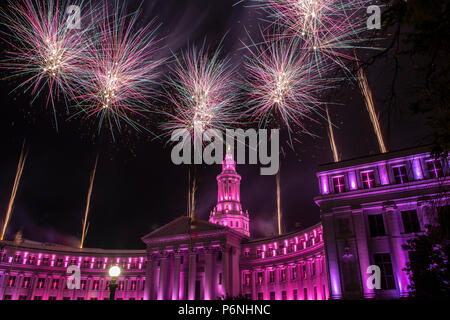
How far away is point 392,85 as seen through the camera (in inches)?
244

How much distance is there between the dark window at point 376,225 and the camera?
3509 cm

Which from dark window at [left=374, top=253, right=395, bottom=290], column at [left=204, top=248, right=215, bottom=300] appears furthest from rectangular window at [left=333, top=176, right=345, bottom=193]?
column at [left=204, top=248, right=215, bottom=300]

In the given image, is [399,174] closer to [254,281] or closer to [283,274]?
[283,274]

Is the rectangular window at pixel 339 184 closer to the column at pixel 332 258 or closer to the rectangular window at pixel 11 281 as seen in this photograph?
the column at pixel 332 258

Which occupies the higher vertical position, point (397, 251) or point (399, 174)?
point (399, 174)

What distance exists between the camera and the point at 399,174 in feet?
118

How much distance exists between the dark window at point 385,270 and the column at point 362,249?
1.17m

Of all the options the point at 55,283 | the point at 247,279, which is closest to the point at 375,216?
the point at 247,279

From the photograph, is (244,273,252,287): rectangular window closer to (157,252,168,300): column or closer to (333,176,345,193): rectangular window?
(157,252,168,300): column

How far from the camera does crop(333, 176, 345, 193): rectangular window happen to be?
38.1m

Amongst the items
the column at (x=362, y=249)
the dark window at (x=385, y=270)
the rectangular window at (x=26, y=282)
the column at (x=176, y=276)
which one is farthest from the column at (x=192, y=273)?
the rectangular window at (x=26, y=282)

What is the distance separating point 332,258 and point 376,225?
6.16m
